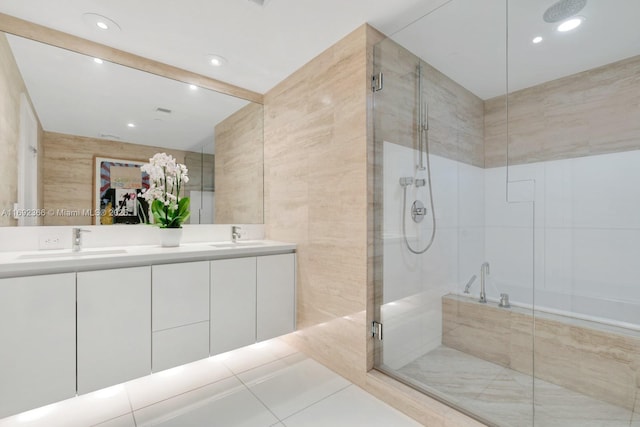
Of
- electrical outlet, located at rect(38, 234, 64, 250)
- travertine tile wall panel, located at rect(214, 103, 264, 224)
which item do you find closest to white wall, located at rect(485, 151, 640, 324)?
Result: travertine tile wall panel, located at rect(214, 103, 264, 224)

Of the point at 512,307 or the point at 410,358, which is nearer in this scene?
the point at 512,307

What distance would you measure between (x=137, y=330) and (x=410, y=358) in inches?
66.6

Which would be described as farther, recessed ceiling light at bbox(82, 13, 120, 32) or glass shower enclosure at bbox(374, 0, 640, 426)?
recessed ceiling light at bbox(82, 13, 120, 32)

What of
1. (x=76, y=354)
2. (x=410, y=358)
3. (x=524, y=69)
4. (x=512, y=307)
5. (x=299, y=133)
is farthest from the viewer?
(x=299, y=133)

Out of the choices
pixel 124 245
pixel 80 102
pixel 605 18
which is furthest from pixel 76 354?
pixel 605 18

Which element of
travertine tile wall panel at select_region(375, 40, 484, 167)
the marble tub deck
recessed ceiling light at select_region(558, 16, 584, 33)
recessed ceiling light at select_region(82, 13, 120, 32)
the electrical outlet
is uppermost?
recessed ceiling light at select_region(82, 13, 120, 32)

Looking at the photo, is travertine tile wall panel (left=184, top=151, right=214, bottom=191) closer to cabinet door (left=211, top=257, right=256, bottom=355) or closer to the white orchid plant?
the white orchid plant

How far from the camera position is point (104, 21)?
176 centimetres

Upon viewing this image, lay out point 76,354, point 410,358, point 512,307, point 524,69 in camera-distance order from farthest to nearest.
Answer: point 410,358, point 512,307, point 524,69, point 76,354

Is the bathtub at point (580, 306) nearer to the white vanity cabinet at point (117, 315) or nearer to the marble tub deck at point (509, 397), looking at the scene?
the marble tub deck at point (509, 397)

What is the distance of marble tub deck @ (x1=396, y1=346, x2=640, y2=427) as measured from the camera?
142 centimetres

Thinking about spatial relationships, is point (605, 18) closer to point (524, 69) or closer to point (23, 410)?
point (524, 69)

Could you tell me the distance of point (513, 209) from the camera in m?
1.57

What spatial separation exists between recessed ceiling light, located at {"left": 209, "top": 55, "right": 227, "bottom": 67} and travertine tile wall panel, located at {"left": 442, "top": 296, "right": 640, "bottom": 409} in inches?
103
